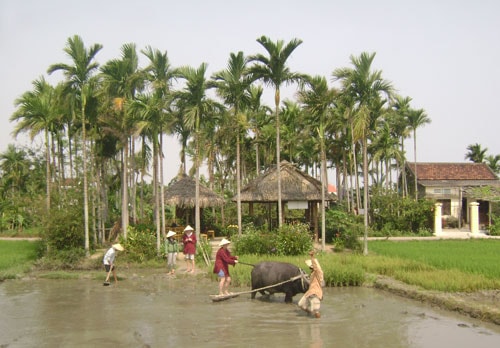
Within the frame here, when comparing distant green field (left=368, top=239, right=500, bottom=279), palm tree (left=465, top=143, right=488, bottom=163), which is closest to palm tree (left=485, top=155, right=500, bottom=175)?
palm tree (left=465, top=143, right=488, bottom=163)

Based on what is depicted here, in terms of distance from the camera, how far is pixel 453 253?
1981cm

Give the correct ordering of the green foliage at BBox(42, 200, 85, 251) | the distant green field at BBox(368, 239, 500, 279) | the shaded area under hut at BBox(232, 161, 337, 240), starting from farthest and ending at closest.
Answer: the shaded area under hut at BBox(232, 161, 337, 240) < the green foliage at BBox(42, 200, 85, 251) < the distant green field at BBox(368, 239, 500, 279)

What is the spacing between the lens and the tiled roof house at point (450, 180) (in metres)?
37.6

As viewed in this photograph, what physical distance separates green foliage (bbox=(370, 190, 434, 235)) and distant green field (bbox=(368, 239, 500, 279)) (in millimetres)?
4126

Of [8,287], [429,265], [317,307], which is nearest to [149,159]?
[8,287]

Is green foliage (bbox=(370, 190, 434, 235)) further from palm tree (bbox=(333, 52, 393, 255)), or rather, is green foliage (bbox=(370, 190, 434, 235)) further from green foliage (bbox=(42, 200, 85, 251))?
green foliage (bbox=(42, 200, 85, 251))

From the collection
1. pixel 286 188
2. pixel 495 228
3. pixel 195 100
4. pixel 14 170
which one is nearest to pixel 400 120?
pixel 495 228

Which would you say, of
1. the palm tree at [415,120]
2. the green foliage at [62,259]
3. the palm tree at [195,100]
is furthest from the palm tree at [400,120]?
the green foliage at [62,259]

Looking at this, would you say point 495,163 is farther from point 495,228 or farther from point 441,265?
point 441,265

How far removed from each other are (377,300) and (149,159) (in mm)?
16106

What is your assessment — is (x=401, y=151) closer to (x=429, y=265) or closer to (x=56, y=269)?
(x=429, y=265)

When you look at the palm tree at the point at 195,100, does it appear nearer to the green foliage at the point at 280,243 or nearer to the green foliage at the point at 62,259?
the green foliage at the point at 280,243

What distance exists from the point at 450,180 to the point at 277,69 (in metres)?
21.6

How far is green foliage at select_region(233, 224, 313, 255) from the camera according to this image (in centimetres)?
2003
